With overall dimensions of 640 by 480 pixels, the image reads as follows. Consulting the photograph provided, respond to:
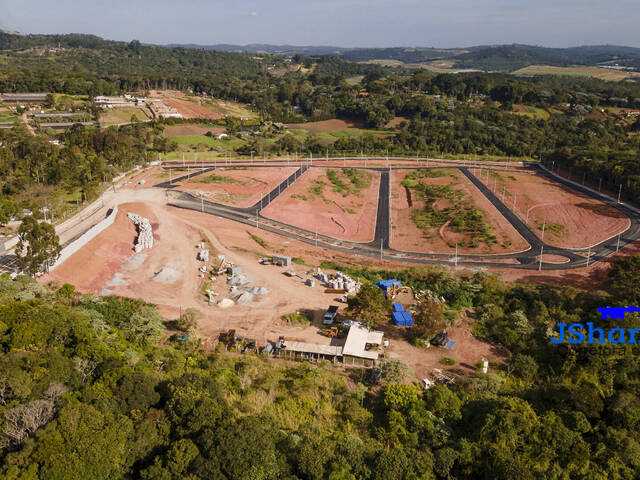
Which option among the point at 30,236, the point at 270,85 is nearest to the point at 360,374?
the point at 30,236

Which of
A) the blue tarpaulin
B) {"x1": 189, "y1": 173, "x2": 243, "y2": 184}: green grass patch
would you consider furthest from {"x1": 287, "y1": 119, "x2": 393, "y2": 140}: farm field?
the blue tarpaulin

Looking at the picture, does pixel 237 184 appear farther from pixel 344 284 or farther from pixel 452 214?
pixel 344 284

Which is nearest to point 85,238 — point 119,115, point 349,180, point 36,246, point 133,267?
point 133,267

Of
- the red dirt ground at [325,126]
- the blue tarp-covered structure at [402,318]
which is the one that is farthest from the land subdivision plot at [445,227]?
the red dirt ground at [325,126]

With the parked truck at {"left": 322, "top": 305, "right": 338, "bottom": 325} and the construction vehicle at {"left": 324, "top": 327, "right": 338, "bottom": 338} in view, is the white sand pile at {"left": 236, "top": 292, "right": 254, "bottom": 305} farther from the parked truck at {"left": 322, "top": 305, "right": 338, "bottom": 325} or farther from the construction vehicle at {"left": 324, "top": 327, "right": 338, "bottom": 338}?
the construction vehicle at {"left": 324, "top": 327, "right": 338, "bottom": 338}

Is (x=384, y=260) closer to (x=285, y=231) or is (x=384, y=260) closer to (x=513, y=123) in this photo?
(x=285, y=231)

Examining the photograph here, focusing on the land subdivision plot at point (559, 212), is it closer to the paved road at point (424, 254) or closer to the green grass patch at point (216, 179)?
the paved road at point (424, 254)

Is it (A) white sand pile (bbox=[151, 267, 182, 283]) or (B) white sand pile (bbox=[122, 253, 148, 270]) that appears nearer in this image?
(A) white sand pile (bbox=[151, 267, 182, 283])
